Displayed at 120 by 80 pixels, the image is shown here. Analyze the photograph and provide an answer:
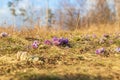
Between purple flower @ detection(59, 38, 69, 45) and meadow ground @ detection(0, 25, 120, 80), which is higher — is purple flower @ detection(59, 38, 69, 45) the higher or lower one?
the higher one

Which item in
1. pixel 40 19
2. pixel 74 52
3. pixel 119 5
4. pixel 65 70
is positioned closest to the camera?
pixel 65 70

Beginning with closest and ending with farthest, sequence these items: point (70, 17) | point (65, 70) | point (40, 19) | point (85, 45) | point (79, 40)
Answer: point (65, 70)
point (85, 45)
point (79, 40)
point (40, 19)
point (70, 17)

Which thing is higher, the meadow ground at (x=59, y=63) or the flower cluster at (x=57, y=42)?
the flower cluster at (x=57, y=42)

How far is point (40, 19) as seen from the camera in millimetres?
9219

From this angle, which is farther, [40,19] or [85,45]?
[40,19]

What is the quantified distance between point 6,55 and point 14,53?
0.24 meters

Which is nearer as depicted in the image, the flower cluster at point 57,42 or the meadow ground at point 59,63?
the meadow ground at point 59,63

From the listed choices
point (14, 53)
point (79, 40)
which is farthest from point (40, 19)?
point (14, 53)

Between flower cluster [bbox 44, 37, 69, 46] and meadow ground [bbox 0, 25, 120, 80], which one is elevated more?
flower cluster [bbox 44, 37, 69, 46]

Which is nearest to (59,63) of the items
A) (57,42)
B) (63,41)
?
(57,42)

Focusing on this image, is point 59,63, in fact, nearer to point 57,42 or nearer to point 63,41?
point 57,42

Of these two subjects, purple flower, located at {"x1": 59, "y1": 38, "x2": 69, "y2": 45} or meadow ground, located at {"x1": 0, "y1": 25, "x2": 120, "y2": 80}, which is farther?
purple flower, located at {"x1": 59, "y1": 38, "x2": 69, "y2": 45}

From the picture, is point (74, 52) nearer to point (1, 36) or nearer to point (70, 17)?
point (1, 36)

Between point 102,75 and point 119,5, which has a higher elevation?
point 119,5
